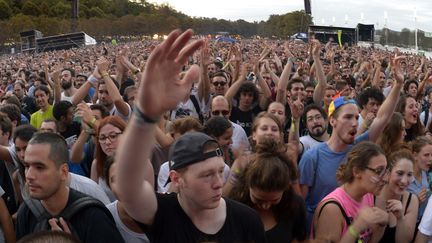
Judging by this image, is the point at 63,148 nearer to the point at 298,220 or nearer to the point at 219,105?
the point at 298,220

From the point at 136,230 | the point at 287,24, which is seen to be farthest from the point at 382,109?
the point at 287,24

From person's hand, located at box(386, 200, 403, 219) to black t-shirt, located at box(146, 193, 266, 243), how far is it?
45.0 inches

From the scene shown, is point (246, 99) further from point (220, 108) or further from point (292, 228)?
point (292, 228)

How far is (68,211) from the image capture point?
2648mm

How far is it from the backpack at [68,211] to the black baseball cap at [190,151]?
0.48 meters

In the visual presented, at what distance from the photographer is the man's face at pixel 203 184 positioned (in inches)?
93.7

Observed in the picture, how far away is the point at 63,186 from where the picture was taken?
9.37 feet

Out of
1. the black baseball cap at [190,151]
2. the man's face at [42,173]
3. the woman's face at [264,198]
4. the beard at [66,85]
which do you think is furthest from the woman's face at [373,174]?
the beard at [66,85]

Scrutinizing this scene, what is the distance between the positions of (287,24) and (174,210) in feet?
291

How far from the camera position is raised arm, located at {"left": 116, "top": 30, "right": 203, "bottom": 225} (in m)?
1.88

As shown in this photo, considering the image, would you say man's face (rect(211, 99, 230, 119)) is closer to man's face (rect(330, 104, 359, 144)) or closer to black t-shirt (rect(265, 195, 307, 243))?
man's face (rect(330, 104, 359, 144))

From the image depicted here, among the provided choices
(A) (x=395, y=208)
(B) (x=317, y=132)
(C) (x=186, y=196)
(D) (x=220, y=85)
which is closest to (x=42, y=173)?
(C) (x=186, y=196)

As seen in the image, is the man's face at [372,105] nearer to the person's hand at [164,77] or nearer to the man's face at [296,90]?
the man's face at [296,90]

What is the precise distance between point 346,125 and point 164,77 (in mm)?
2463
